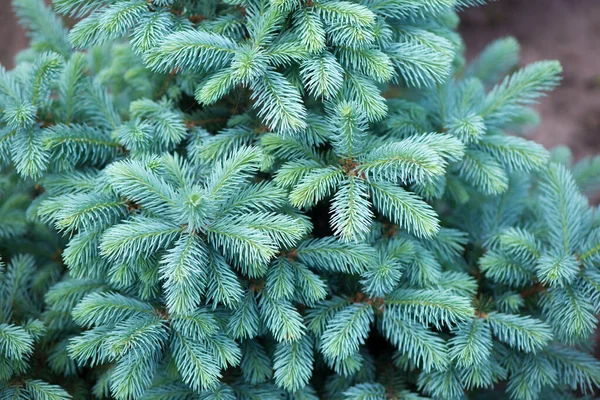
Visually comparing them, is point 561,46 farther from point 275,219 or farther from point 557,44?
point 275,219

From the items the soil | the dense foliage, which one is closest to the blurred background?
the soil

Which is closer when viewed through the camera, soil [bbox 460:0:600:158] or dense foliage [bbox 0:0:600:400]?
dense foliage [bbox 0:0:600:400]

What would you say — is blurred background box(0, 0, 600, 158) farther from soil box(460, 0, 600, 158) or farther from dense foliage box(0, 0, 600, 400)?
dense foliage box(0, 0, 600, 400)

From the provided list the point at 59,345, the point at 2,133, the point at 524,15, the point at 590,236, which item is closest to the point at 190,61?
the point at 2,133

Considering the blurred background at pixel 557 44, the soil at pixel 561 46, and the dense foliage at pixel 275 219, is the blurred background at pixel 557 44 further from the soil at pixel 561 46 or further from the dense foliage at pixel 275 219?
the dense foliage at pixel 275 219

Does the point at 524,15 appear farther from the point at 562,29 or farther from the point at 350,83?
the point at 350,83
